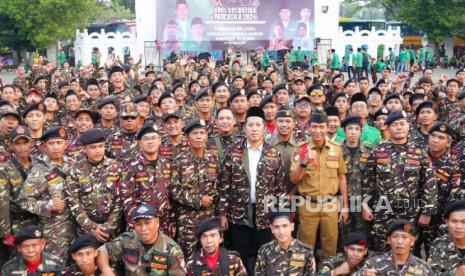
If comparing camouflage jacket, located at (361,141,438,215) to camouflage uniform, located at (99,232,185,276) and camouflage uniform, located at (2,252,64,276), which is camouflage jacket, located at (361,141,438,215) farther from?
camouflage uniform, located at (2,252,64,276)

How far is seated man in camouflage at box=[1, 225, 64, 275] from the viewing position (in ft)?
13.2

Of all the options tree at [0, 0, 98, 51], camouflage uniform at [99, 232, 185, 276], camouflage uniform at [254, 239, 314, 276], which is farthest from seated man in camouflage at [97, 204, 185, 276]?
tree at [0, 0, 98, 51]

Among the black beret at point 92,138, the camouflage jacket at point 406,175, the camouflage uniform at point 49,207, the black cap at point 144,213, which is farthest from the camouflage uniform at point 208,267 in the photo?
the camouflage jacket at point 406,175

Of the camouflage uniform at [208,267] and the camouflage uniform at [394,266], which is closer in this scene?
the camouflage uniform at [394,266]

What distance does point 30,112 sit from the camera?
227 inches

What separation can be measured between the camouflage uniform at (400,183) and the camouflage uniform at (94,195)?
2.45 m

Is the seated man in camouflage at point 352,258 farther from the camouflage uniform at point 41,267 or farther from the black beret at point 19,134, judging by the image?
the black beret at point 19,134

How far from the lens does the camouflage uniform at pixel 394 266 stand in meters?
3.95

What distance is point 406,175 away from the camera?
4.84 metres

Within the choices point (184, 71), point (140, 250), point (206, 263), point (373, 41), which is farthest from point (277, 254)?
point (373, 41)

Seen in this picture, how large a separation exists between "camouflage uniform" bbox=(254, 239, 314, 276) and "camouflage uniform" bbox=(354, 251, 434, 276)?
404 mm

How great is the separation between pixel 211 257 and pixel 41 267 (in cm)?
136

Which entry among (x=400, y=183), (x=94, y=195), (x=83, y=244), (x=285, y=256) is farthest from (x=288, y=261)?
(x=94, y=195)

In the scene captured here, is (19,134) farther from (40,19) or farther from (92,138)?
(40,19)
